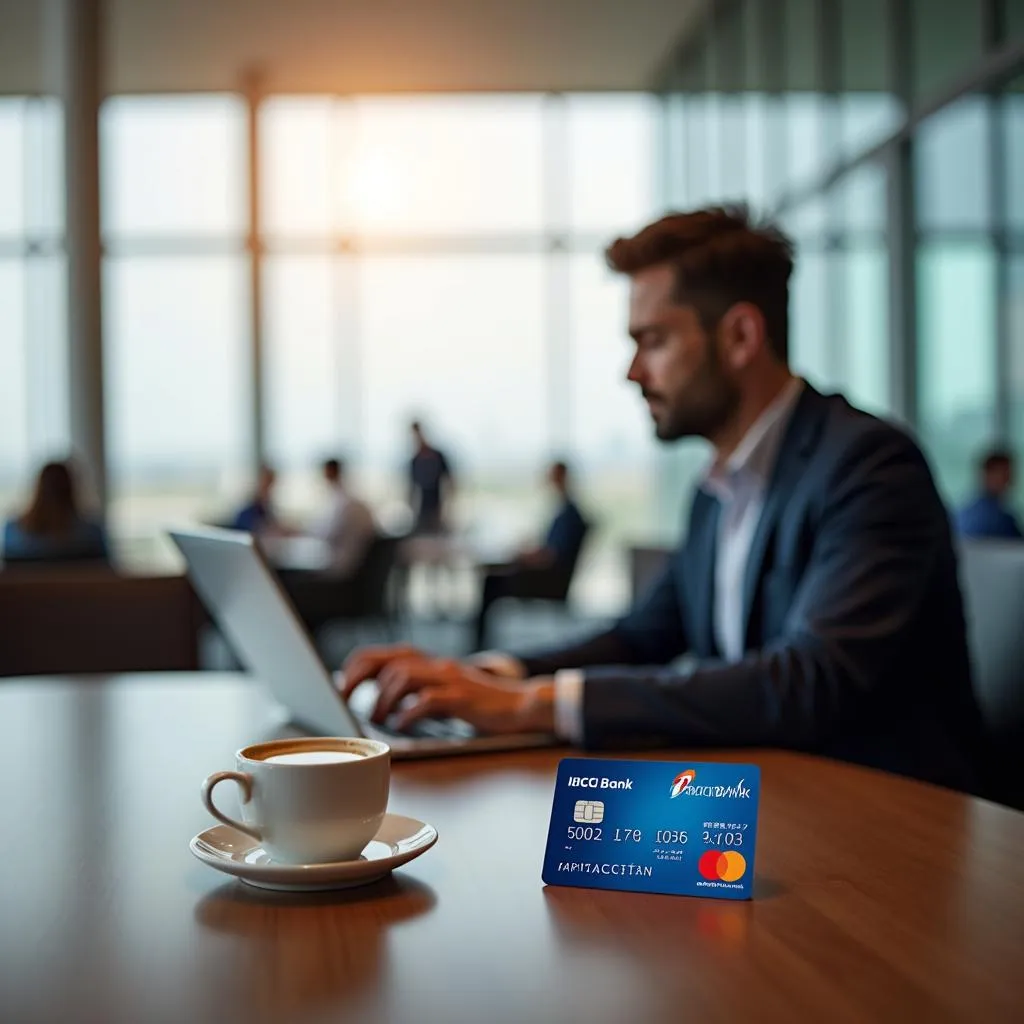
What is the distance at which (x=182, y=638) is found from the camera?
2.24m

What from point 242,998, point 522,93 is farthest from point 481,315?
point 242,998

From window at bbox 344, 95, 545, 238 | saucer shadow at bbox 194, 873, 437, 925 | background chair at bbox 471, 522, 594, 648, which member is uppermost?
window at bbox 344, 95, 545, 238

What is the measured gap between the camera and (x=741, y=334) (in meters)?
1.77

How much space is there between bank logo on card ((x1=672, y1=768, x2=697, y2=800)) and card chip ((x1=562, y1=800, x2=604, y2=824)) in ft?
0.16

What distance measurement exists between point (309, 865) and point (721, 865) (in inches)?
9.9

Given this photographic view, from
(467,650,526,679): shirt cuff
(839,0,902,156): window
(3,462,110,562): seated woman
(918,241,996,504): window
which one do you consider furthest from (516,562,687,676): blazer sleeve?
(839,0,902,156): window

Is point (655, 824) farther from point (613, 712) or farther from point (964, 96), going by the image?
point (964, 96)

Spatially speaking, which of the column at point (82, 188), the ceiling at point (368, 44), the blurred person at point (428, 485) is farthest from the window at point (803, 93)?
the column at point (82, 188)

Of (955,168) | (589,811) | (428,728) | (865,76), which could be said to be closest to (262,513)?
(865,76)

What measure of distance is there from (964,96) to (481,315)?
592 cm

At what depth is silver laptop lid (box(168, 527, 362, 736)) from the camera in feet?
3.87

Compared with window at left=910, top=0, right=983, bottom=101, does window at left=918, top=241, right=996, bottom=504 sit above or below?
below

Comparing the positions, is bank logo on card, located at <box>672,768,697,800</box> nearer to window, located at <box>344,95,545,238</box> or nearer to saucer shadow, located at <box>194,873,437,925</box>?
saucer shadow, located at <box>194,873,437,925</box>

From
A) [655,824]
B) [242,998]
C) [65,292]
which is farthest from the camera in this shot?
[65,292]
